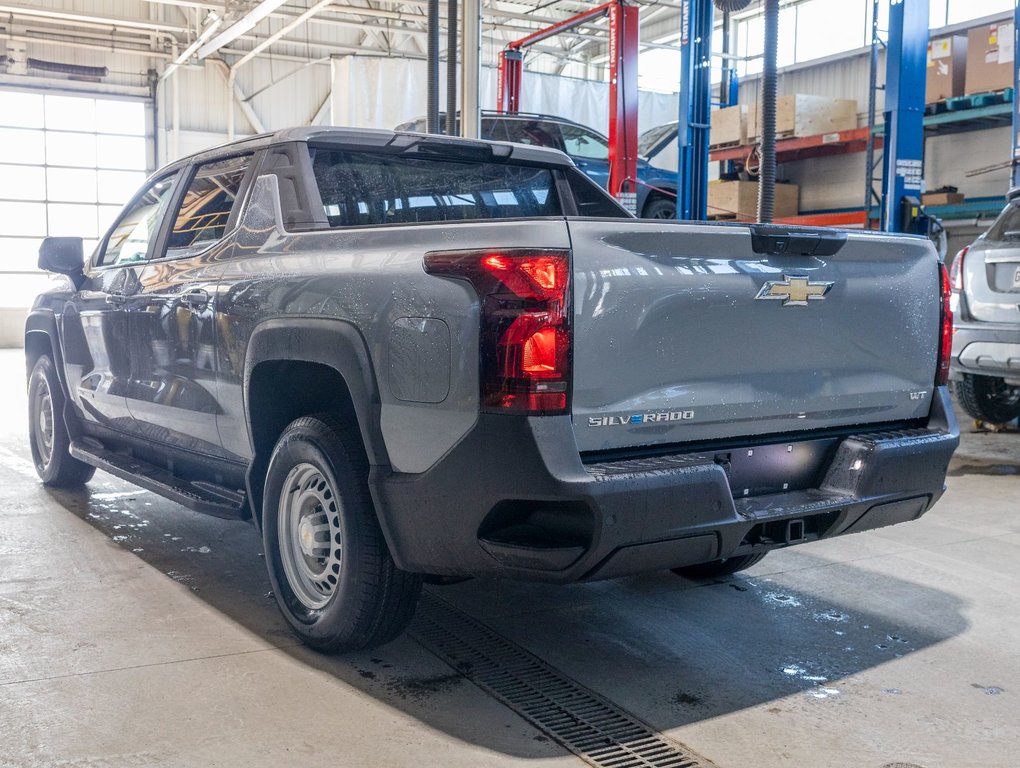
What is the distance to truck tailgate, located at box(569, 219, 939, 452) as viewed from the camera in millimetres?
2670

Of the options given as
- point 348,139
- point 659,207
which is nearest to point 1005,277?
point 348,139

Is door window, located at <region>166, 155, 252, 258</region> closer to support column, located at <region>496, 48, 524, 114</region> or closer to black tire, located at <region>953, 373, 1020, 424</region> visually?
black tire, located at <region>953, 373, 1020, 424</region>

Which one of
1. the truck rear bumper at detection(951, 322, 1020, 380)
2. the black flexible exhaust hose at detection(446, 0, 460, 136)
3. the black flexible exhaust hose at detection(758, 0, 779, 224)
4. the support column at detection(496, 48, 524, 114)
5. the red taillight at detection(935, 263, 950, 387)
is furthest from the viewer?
the support column at detection(496, 48, 524, 114)

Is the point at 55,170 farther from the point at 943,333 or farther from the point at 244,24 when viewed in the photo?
the point at 943,333

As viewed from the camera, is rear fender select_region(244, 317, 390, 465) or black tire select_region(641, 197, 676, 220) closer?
rear fender select_region(244, 317, 390, 465)

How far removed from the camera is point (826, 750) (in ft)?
8.75

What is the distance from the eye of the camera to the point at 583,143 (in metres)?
13.1

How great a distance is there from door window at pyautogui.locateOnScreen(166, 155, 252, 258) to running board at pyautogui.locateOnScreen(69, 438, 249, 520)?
36.0 inches

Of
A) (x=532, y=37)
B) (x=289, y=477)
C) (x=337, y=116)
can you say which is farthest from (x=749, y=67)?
(x=289, y=477)

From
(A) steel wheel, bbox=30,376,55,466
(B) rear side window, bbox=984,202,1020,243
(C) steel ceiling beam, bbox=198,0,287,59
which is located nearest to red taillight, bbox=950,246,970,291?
(B) rear side window, bbox=984,202,1020,243

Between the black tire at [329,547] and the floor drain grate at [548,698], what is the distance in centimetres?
28

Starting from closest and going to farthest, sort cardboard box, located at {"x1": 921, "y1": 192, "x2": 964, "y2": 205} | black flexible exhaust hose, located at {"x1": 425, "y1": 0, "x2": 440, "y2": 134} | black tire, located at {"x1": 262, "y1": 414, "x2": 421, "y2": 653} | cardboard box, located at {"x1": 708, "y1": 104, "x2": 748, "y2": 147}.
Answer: black tire, located at {"x1": 262, "y1": 414, "x2": 421, "y2": 653} < black flexible exhaust hose, located at {"x1": 425, "y1": 0, "x2": 440, "y2": 134} < cardboard box, located at {"x1": 921, "y1": 192, "x2": 964, "y2": 205} < cardboard box, located at {"x1": 708, "y1": 104, "x2": 748, "y2": 147}

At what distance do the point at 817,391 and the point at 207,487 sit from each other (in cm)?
227

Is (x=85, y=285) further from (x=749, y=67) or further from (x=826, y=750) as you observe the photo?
(x=749, y=67)
